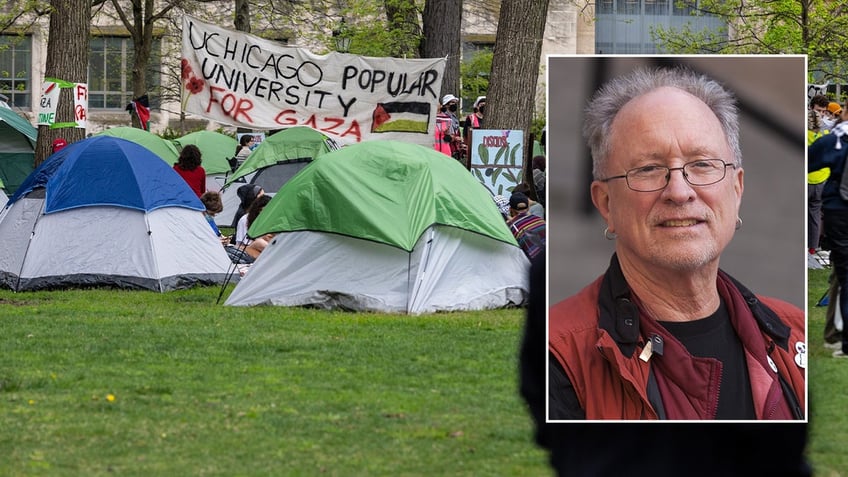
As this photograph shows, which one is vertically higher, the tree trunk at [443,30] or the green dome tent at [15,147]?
the tree trunk at [443,30]

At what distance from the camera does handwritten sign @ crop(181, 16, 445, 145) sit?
1706 centimetres

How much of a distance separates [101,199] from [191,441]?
316 inches

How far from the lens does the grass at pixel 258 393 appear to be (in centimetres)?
694

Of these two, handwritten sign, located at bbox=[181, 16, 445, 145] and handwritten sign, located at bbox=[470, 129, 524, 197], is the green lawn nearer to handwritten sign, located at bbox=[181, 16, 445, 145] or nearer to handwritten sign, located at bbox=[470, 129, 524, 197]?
handwritten sign, located at bbox=[470, 129, 524, 197]

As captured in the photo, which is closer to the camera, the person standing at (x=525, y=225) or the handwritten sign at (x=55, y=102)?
the person standing at (x=525, y=225)

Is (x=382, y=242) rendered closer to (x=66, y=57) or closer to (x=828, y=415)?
(x=828, y=415)

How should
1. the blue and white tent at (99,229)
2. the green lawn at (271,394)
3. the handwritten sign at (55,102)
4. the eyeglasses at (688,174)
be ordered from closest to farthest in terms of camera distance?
the eyeglasses at (688,174), the green lawn at (271,394), the blue and white tent at (99,229), the handwritten sign at (55,102)

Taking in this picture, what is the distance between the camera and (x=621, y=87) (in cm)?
352

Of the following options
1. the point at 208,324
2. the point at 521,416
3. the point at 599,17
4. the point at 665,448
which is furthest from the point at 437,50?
the point at 599,17

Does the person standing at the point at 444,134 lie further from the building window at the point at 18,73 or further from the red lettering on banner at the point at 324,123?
the building window at the point at 18,73

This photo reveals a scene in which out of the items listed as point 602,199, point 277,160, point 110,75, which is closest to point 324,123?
point 277,160

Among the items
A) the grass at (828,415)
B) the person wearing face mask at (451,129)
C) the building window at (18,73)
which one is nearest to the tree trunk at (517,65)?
the person wearing face mask at (451,129)

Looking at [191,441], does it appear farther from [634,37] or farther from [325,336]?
[634,37]

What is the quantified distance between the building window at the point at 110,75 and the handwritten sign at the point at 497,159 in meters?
32.8
